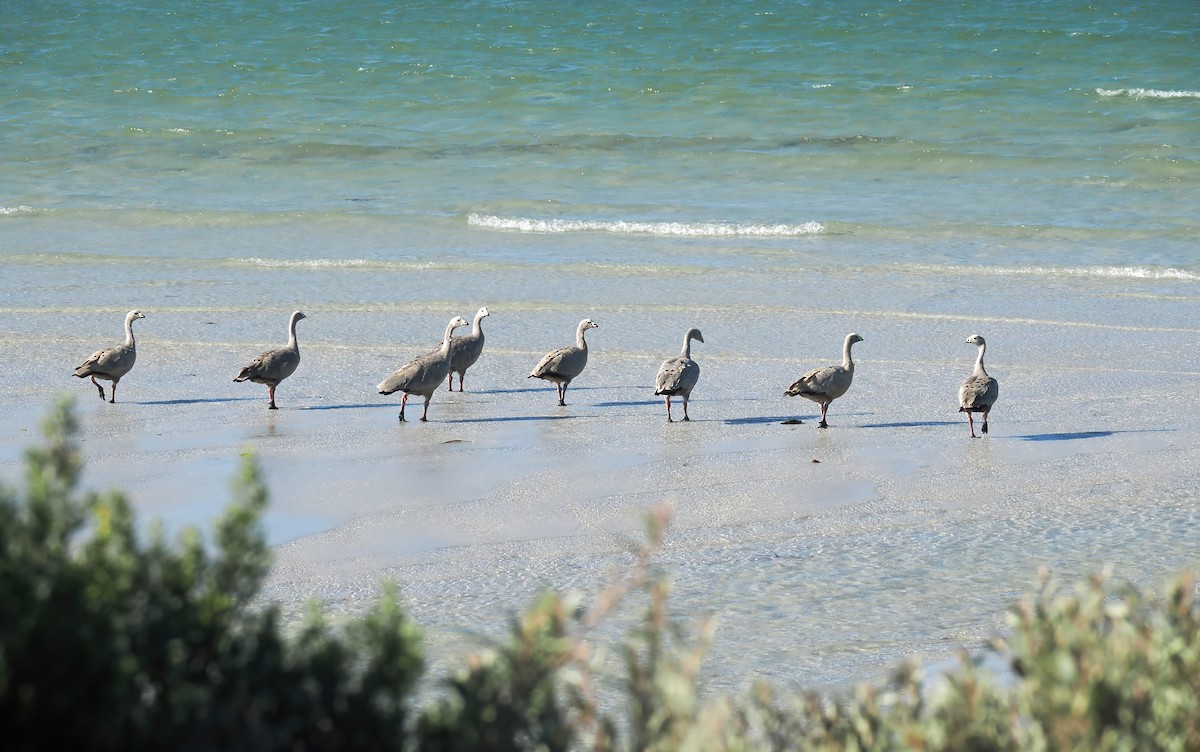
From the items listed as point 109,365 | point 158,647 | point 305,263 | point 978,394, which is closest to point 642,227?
point 305,263

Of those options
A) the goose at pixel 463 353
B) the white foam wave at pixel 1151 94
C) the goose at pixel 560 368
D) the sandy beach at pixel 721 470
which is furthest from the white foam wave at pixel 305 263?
the white foam wave at pixel 1151 94

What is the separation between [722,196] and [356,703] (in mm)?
23569

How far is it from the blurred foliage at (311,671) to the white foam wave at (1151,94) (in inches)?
1383

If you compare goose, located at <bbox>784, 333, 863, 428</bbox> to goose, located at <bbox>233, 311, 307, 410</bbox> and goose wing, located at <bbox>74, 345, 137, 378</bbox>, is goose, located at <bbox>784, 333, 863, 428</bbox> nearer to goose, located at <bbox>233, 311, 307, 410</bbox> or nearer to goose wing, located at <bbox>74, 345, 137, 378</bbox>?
goose, located at <bbox>233, 311, 307, 410</bbox>

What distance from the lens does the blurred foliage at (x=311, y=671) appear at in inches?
123

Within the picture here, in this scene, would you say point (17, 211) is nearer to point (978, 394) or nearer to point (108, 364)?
point (108, 364)

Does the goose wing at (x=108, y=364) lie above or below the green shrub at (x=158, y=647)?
above

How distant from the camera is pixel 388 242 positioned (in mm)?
22203

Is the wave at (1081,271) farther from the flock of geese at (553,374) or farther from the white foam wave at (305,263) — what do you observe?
the white foam wave at (305,263)

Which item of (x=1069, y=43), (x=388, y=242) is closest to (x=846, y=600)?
(x=388, y=242)

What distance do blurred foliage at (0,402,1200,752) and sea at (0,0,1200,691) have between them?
51 centimetres

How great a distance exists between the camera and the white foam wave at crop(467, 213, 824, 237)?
22.8m

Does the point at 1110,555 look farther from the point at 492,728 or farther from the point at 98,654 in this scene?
the point at 98,654

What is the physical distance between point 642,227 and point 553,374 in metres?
10.5
